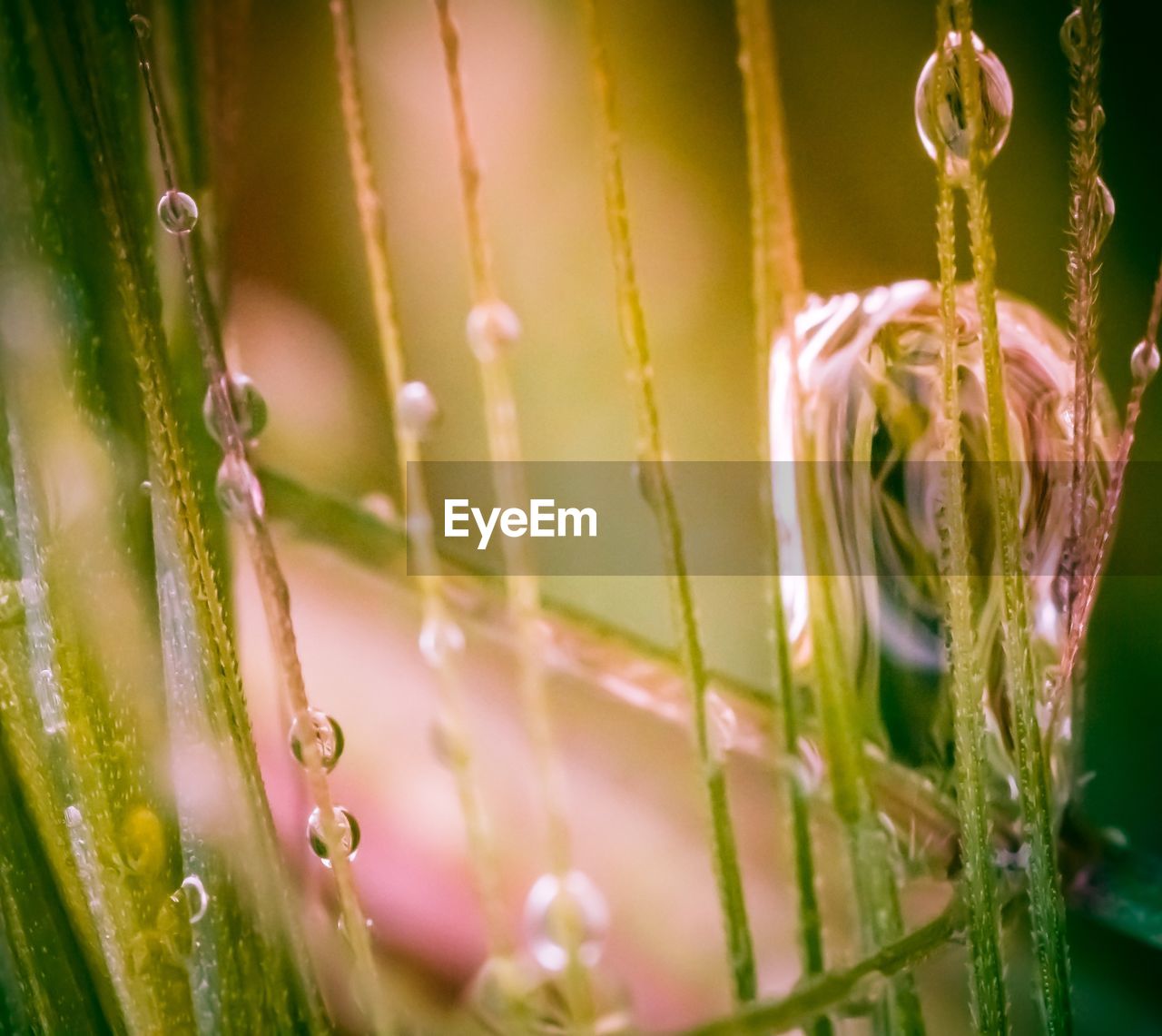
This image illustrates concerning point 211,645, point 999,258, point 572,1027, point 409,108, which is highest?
point 409,108

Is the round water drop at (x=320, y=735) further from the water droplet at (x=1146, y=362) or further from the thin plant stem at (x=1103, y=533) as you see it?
the water droplet at (x=1146, y=362)

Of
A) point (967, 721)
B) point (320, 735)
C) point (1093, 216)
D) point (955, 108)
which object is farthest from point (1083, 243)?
point (320, 735)

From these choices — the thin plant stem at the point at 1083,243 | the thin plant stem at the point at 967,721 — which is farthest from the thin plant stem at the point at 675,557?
the thin plant stem at the point at 1083,243

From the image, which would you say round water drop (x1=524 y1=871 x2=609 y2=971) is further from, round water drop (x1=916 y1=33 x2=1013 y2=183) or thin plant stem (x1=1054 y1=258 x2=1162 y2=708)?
round water drop (x1=916 y1=33 x2=1013 y2=183)

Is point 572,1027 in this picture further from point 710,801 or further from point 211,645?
point 211,645

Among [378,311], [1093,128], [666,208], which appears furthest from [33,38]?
[1093,128]

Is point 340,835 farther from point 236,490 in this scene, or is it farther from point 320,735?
A: point 236,490
